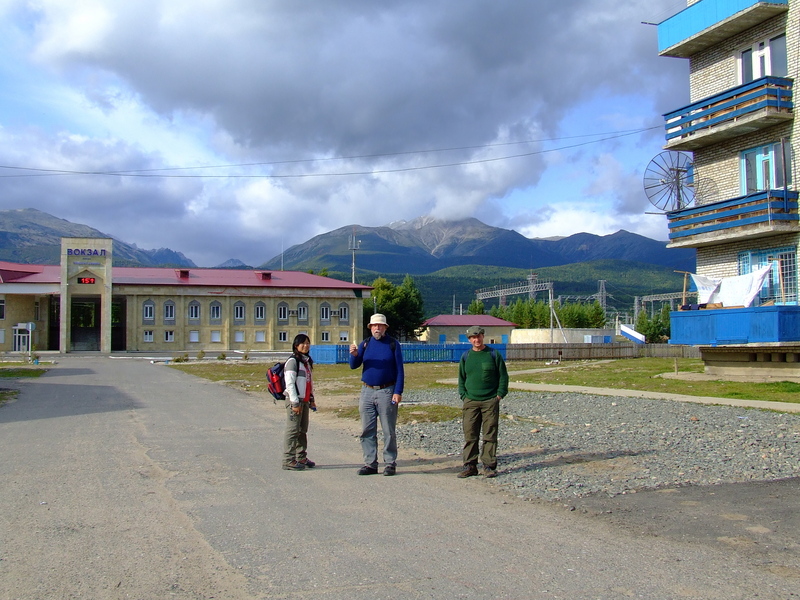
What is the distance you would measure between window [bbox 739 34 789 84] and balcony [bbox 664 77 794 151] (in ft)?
2.29

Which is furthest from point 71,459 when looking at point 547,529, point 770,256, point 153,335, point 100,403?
point 153,335

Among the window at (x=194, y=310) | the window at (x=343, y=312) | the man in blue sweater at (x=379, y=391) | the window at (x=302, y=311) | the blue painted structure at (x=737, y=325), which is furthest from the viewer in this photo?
the window at (x=343, y=312)

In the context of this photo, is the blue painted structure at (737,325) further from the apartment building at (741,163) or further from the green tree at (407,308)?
the green tree at (407,308)

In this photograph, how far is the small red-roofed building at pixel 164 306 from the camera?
73062mm

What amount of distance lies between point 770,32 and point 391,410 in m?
21.7

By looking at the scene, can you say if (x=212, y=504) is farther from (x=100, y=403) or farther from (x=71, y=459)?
(x=100, y=403)

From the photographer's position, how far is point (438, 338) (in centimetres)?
10750

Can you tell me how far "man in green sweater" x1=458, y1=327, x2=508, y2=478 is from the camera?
8.73m

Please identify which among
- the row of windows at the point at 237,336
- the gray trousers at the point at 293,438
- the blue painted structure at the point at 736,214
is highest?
the blue painted structure at the point at 736,214

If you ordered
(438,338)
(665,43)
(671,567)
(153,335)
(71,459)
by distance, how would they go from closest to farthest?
(671,567) → (71,459) → (665,43) → (153,335) → (438,338)

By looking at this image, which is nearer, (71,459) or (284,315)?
(71,459)

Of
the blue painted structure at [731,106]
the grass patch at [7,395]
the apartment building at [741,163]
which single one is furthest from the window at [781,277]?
the grass patch at [7,395]

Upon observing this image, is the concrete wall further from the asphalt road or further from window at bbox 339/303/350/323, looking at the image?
the asphalt road

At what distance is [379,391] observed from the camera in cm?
889
